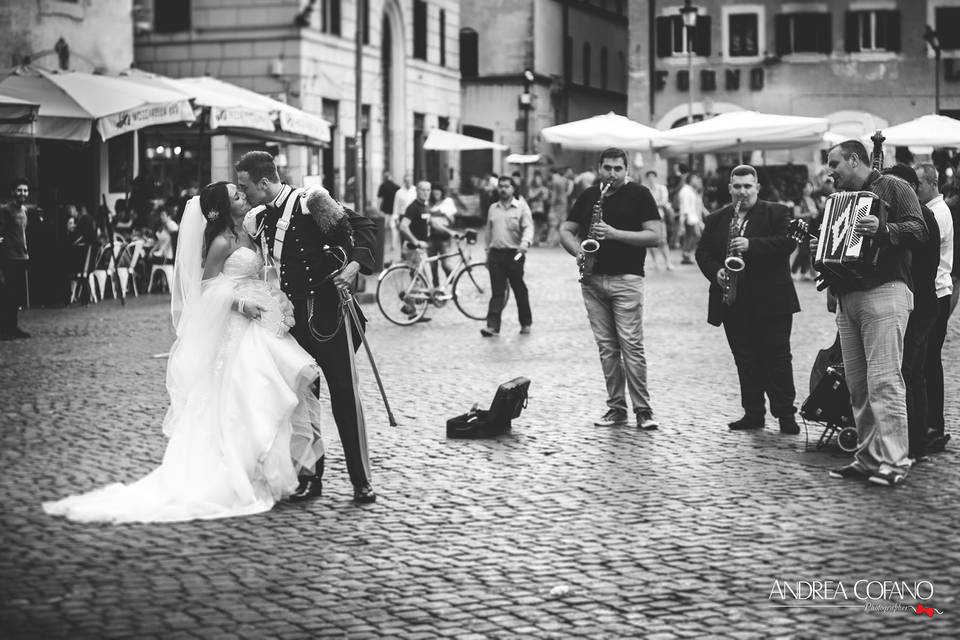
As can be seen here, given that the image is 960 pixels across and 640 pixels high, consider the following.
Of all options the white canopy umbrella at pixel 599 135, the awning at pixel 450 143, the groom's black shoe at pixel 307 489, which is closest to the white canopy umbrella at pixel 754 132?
the white canopy umbrella at pixel 599 135

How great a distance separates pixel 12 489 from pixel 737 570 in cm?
402

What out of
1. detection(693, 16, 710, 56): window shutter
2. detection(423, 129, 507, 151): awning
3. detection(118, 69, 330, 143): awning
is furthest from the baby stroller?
A: detection(693, 16, 710, 56): window shutter

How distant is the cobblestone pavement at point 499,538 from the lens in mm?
5531

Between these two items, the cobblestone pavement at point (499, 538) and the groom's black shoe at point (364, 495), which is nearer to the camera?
the cobblestone pavement at point (499, 538)

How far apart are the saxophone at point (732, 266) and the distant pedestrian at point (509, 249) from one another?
21.9ft

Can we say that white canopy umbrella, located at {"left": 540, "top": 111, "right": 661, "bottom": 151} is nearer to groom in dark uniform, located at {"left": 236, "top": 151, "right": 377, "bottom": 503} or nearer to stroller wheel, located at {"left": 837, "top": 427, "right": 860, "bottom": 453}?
stroller wheel, located at {"left": 837, "top": 427, "right": 860, "bottom": 453}

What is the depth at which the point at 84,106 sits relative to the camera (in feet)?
68.7

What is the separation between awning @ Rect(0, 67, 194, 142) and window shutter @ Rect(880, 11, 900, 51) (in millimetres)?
30391

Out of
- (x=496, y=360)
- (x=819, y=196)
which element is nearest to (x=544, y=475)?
(x=496, y=360)

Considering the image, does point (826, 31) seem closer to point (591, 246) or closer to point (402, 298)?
point (402, 298)

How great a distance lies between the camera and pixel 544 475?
27.6ft

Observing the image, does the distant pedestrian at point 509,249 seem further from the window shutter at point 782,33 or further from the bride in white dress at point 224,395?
the window shutter at point 782,33

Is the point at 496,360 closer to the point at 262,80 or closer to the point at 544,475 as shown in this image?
the point at 544,475

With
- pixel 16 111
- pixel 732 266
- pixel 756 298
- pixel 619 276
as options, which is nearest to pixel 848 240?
pixel 732 266
